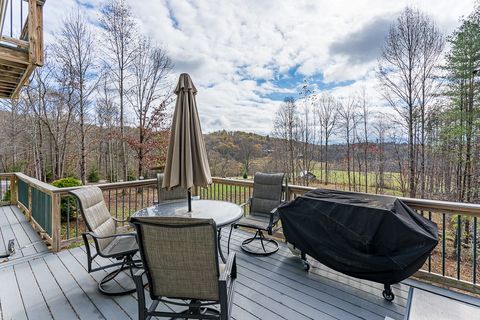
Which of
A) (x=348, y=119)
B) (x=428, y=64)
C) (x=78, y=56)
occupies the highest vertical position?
(x=78, y=56)

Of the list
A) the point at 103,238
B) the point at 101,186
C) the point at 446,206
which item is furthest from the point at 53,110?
the point at 446,206

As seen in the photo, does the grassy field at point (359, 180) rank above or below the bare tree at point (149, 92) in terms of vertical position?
below

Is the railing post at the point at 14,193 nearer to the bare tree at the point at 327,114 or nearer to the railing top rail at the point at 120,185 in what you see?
the railing top rail at the point at 120,185

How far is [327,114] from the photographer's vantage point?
14.0 m

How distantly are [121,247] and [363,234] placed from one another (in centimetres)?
264

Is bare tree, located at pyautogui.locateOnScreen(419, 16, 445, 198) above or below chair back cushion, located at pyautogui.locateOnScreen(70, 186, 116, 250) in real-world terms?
above

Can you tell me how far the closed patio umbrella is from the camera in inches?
104

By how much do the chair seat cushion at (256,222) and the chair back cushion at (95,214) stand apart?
Result: 68.9 inches

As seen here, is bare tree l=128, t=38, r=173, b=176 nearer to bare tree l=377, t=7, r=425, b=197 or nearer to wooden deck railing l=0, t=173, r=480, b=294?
wooden deck railing l=0, t=173, r=480, b=294

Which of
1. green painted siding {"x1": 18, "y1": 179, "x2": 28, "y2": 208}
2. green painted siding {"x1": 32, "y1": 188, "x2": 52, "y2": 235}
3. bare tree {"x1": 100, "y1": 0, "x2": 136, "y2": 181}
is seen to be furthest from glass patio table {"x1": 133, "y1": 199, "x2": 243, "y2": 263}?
bare tree {"x1": 100, "y1": 0, "x2": 136, "y2": 181}

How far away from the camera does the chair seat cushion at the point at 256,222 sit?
10.9 ft

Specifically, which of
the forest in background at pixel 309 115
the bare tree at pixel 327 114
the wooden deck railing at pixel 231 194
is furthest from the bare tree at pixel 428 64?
the wooden deck railing at pixel 231 194

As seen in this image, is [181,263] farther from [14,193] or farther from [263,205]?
[14,193]

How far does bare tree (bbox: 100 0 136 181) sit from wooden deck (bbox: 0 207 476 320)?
28.0 ft
